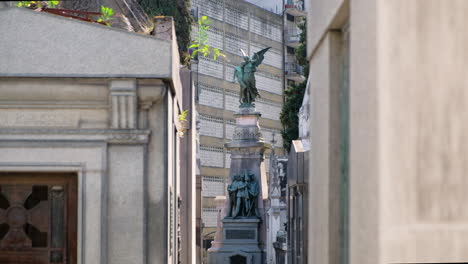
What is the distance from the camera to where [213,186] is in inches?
1991

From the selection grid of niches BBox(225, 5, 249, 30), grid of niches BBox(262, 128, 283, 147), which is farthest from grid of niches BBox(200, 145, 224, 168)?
A: grid of niches BBox(225, 5, 249, 30)

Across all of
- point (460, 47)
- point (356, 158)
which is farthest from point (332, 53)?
point (460, 47)

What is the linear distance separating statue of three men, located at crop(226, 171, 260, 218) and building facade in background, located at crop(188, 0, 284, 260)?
12085 mm

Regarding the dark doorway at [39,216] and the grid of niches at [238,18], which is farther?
the grid of niches at [238,18]

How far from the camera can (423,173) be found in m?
2.54

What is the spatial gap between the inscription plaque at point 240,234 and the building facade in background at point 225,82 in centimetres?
1196

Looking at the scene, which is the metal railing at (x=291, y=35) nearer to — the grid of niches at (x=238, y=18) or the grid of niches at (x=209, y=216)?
the grid of niches at (x=238, y=18)

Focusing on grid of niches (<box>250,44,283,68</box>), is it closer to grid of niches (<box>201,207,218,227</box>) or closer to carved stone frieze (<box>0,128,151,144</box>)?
grid of niches (<box>201,207,218,227</box>)

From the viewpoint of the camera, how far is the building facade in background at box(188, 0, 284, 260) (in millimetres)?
50000

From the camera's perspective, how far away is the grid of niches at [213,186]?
4959 cm

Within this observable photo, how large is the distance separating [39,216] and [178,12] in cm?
2555

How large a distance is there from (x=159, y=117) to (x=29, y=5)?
1388mm

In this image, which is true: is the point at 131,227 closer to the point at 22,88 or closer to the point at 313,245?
the point at 22,88

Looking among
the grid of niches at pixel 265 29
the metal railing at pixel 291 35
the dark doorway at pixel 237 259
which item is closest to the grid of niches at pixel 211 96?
the grid of niches at pixel 265 29
